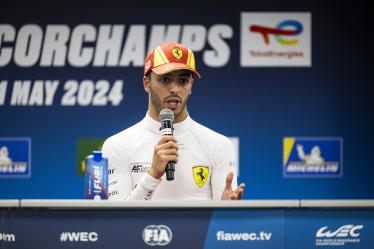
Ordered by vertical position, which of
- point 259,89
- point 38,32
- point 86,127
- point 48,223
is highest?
point 38,32

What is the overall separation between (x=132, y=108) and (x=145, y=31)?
2.07 feet

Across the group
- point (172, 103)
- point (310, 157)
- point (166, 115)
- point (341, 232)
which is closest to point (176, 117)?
point (172, 103)

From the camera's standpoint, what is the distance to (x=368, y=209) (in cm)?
185

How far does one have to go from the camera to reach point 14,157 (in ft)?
16.7

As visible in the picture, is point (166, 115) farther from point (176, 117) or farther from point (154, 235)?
point (154, 235)

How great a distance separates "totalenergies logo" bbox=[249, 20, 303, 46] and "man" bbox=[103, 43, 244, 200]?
283 cm

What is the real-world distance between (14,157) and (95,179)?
3.14m

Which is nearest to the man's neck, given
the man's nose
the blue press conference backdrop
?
the man's nose

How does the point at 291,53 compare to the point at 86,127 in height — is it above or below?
above

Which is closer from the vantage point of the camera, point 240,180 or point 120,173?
point 120,173

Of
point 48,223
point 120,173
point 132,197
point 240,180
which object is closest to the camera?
point 48,223

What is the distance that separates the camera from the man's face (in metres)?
2.40

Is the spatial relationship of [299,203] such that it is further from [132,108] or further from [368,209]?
[132,108]

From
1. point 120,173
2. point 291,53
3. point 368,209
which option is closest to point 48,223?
point 120,173
